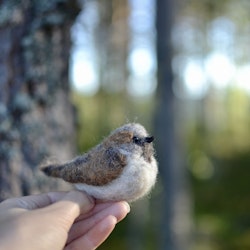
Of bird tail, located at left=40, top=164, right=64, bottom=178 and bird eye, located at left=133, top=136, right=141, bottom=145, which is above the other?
bird eye, located at left=133, top=136, right=141, bottom=145

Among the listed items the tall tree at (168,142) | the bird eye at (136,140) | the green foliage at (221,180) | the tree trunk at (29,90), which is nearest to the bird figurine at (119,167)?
the bird eye at (136,140)

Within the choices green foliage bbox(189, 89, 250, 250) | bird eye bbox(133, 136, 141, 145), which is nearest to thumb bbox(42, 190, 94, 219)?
bird eye bbox(133, 136, 141, 145)

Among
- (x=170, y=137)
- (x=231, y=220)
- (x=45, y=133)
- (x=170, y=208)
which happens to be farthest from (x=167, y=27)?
(x=231, y=220)

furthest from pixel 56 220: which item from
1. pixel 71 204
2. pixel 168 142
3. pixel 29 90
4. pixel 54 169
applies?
pixel 168 142

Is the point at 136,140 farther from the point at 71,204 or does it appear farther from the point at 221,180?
the point at 221,180

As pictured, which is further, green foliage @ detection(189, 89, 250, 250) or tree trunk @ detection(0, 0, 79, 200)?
green foliage @ detection(189, 89, 250, 250)

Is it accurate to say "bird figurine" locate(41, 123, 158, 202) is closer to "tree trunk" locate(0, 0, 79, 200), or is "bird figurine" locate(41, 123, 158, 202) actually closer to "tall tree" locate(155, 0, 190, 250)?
"tree trunk" locate(0, 0, 79, 200)
